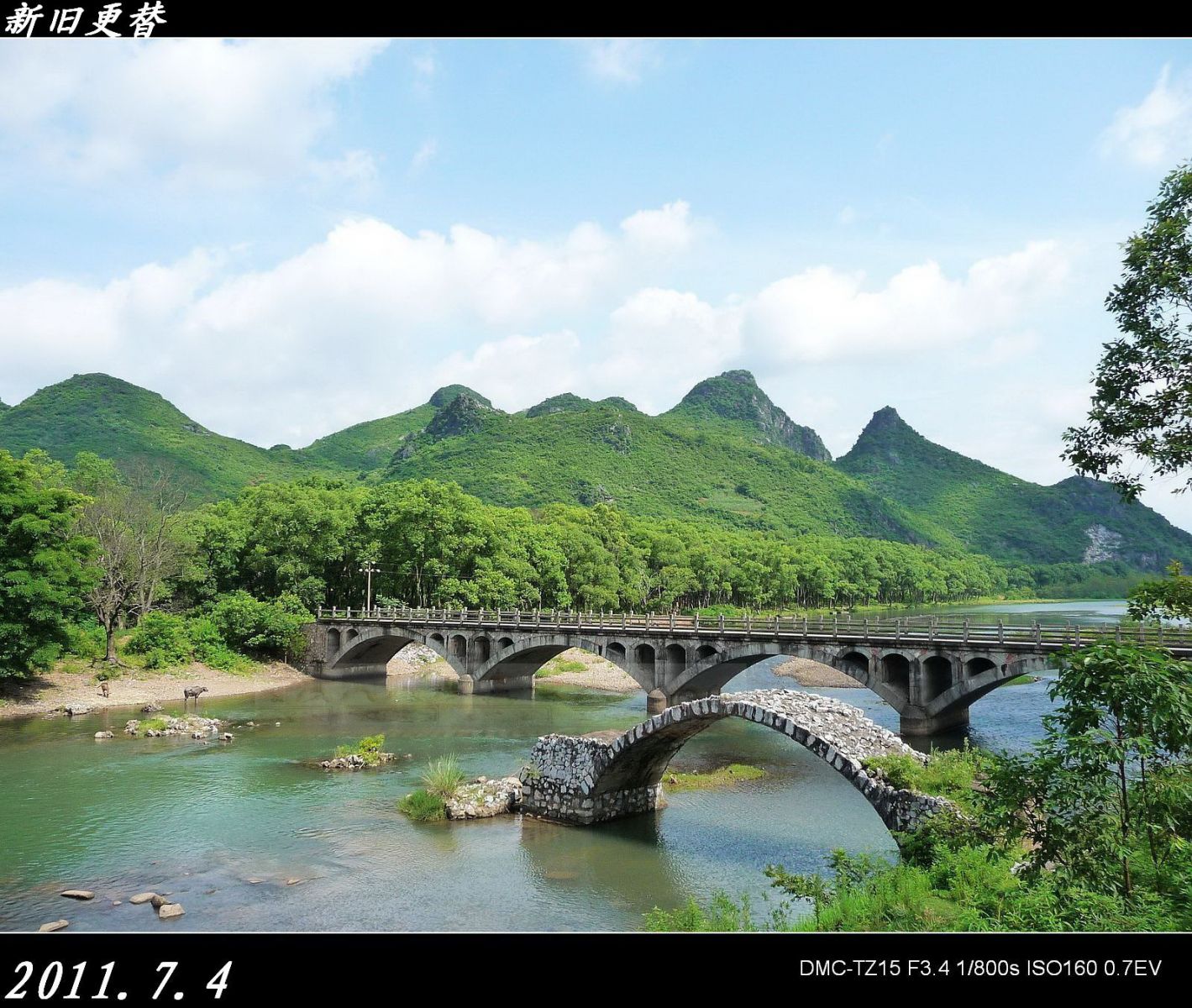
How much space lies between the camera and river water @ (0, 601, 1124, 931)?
19203 millimetres

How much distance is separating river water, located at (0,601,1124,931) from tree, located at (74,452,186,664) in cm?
1381

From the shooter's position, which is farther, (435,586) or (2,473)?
(435,586)

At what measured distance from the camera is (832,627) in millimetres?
41625

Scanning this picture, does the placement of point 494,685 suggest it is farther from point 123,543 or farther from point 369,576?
point 123,543

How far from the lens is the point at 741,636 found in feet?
143

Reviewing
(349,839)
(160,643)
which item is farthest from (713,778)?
(160,643)

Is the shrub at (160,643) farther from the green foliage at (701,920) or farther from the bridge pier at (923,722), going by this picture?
the green foliage at (701,920)

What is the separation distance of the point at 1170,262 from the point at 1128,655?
705 cm

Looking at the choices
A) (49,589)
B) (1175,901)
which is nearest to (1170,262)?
(1175,901)

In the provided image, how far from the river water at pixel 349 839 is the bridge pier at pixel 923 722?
2.40 metres

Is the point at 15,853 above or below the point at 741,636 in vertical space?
below

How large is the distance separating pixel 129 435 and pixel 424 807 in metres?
145
